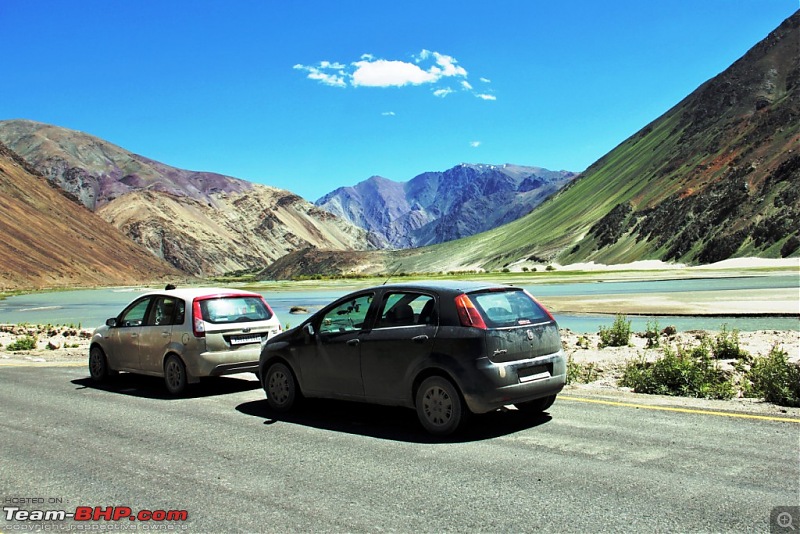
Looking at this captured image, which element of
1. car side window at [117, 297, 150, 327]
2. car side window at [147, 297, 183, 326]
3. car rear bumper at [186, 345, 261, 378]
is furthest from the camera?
car side window at [117, 297, 150, 327]

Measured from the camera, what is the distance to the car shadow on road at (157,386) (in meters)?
12.0

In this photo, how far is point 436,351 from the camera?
799 cm

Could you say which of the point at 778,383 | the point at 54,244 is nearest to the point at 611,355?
the point at 778,383

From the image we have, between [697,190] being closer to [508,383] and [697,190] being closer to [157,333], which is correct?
[157,333]

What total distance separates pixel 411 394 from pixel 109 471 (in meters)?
3.45

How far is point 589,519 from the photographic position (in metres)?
5.24

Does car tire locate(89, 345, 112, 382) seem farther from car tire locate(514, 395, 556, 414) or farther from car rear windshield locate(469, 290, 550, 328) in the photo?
car rear windshield locate(469, 290, 550, 328)

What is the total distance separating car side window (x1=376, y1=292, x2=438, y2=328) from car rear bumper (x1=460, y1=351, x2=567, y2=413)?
0.90 meters

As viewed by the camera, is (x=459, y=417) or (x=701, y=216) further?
(x=701, y=216)

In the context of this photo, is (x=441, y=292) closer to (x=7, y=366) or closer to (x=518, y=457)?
(x=518, y=457)

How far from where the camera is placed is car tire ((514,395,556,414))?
353 inches

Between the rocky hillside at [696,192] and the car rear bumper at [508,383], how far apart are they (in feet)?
285

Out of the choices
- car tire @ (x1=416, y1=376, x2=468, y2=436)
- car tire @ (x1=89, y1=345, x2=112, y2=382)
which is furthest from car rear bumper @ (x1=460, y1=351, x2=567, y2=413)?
car tire @ (x1=89, y1=345, x2=112, y2=382)

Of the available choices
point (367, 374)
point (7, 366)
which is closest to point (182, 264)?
point (7, 366)
